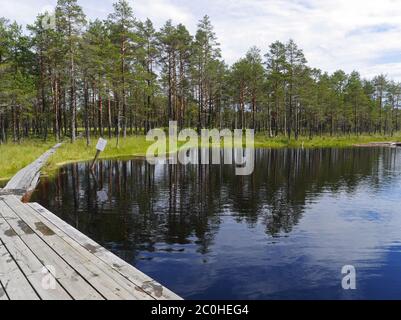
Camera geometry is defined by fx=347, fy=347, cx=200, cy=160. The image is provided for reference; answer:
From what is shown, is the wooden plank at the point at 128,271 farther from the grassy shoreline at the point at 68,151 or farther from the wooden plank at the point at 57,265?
the grassy shoreline at the point at 68,151

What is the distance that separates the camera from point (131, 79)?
161 feet

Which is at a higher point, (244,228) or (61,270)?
(61,270)

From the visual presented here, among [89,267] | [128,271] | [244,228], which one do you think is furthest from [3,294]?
[244,228]

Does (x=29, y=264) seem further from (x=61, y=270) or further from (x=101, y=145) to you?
(x=101, y=145)

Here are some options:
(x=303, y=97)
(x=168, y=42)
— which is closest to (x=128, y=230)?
(x=168, y=42)

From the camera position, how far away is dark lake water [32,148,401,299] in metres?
9.05

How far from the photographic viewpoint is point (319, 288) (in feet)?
28.5

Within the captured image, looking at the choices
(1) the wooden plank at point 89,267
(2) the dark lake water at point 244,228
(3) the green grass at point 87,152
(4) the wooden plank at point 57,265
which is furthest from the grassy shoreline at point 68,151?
(1) the wooden plank at point 89,267
